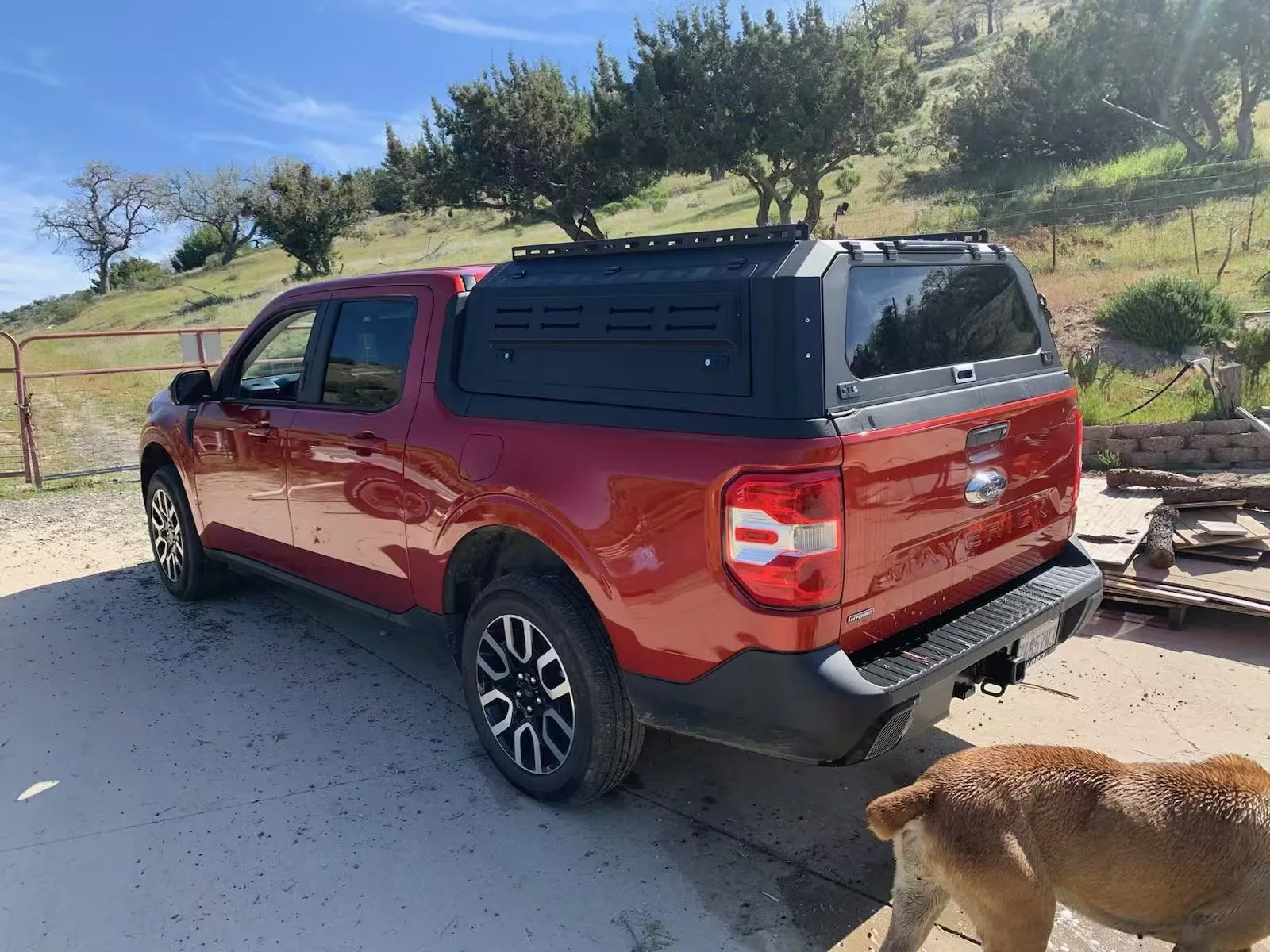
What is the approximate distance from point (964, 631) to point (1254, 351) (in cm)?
747

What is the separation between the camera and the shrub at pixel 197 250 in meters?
56.2


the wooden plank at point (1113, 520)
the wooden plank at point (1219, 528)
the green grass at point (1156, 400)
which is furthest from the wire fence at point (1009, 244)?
the wooden plank at point (1219, 528)

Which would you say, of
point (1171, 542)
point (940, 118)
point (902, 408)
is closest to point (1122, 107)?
point (940, 118)

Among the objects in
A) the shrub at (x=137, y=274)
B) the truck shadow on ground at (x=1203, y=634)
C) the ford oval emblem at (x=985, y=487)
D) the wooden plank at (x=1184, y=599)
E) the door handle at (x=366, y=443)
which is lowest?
the truck shadow on ground at (x=1203, y=634)

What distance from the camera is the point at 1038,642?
3105 millimetres

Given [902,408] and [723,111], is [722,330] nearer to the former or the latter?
[902,408]

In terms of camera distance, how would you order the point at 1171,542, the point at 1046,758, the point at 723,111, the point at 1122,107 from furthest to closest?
the point at 1122,107 < the point at 723,111 < the point at 1171,542 < the point at 1046,758

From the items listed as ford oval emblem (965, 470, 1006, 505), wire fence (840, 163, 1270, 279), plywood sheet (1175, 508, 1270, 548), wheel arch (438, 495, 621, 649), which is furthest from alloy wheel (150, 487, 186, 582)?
wire fence (840, 163, 1270, 279)

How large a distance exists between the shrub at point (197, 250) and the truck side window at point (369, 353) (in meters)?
58.6

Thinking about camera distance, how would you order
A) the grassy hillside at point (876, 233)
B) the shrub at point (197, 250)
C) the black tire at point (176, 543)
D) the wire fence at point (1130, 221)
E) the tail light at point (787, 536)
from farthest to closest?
the shrub at point (197, 250) < the wire fence at point (1130, 221) < the grassy hillside at point (876, 233) < the black tire at point (176, 543) < the tail light at point (787, 536)

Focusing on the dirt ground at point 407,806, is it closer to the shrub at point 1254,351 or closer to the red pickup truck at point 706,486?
the red pickup truck at point 706,486

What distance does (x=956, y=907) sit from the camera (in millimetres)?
2779

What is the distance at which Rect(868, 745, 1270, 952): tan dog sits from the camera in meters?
2.11

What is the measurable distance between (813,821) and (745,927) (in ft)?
2.03
